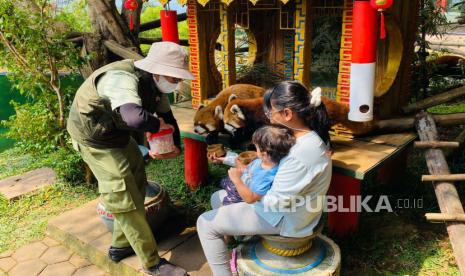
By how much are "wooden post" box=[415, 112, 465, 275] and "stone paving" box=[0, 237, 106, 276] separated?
2.85m

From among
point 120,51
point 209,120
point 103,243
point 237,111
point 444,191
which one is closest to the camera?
point 444,191

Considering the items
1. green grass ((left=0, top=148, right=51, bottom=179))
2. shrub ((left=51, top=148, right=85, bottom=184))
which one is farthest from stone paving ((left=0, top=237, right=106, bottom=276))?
green grass ((left=0, top=148, right=51, bottom=179))

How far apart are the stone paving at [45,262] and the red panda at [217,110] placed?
1642mm

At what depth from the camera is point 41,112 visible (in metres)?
5.24

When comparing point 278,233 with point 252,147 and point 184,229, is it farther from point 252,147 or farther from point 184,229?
point 184,229

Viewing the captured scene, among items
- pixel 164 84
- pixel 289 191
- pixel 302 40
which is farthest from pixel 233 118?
pixel 289 191

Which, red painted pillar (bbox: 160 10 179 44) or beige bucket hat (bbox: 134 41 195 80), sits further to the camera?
red painted pillar (bbox: 160 10 179 44)

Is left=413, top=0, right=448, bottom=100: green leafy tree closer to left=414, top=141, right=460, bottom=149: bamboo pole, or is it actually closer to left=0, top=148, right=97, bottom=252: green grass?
left=414, top=141, right=460, bottom=149: bamboo pole

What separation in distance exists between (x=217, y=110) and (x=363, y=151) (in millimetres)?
1387

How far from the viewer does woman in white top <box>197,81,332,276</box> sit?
232 centimetres

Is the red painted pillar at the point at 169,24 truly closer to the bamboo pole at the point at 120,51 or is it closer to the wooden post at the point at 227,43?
the wooden post at the point at 227,43

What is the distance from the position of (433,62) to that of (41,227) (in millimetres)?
6285

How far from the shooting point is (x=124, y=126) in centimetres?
290

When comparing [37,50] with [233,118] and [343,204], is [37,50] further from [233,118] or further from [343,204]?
[343,204]
